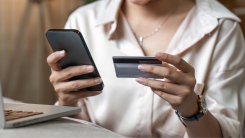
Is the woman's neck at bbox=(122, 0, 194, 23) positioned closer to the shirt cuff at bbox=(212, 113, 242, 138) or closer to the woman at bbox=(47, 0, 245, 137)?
the woman at bbox=(47, 0, 245, 137)

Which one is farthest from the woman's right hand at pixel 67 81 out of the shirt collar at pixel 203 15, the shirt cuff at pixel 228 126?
the shirt cuff at pixel 228 126

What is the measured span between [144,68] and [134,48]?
1.10 ft

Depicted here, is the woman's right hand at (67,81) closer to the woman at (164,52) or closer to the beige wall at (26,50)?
the woman at (164,52)

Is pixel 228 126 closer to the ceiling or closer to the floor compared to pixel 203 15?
closer to the floor

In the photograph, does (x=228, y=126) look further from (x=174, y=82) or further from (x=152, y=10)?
(x=152, y=10)

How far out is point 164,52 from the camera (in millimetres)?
790

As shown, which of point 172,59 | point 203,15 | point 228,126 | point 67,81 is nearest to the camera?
point 172,59

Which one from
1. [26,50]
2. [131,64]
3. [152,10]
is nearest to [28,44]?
[26,50]

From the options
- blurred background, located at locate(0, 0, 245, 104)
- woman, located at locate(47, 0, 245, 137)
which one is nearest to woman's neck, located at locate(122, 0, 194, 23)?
woman, located at locate(47, 0, 245, 137)

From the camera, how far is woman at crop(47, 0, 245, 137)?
839 millimetres

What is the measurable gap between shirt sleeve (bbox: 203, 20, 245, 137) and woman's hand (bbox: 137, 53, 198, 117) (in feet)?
0.83

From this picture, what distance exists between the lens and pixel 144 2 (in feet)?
2.88

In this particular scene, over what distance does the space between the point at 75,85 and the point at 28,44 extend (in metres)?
1.40

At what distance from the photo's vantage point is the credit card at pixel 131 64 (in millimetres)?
561
